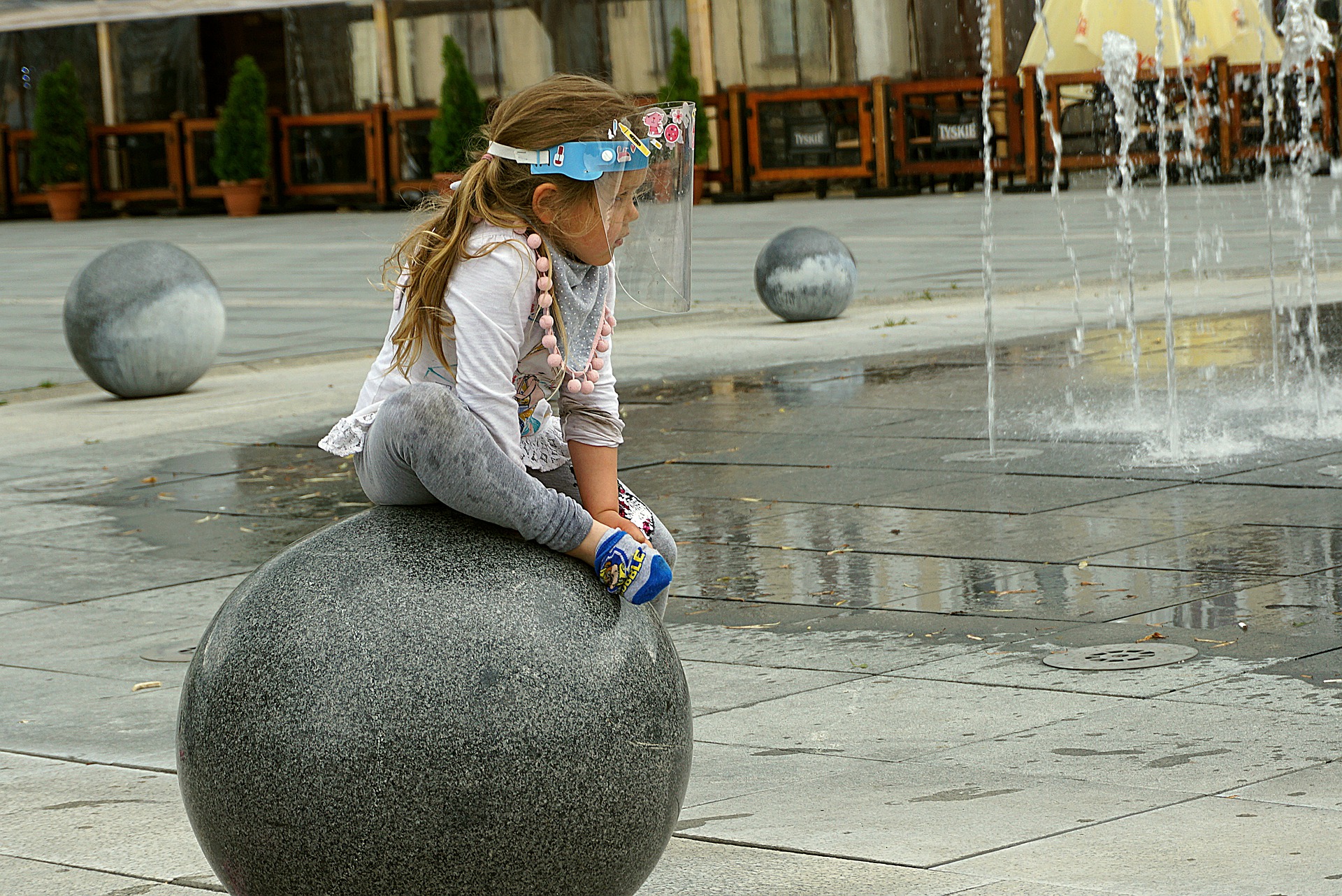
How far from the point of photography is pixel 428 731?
3320mm

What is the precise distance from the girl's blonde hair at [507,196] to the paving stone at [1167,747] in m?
1.65

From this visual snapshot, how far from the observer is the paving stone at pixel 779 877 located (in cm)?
Result: 370

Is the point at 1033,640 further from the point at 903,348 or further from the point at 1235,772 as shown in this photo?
the point at 903,348

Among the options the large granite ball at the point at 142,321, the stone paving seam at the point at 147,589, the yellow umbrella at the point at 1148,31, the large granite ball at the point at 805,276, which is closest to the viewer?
the stone paving seam at the point at 147,589

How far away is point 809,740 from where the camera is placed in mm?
4840

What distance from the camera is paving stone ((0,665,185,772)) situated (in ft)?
16.6

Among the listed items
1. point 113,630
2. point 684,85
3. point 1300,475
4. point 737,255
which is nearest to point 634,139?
point 113,630

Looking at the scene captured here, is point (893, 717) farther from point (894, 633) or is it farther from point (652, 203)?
point (652, 203)

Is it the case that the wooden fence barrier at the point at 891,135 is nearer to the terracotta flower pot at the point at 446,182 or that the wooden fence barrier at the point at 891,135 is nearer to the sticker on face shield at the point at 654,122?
the terracotta flower pot at the point at 446,182

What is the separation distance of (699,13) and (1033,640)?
27.1 m

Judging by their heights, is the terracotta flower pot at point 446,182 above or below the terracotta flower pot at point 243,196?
below

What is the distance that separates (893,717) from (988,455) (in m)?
4.25

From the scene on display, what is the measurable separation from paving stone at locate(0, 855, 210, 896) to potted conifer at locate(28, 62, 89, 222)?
3279 centimetres

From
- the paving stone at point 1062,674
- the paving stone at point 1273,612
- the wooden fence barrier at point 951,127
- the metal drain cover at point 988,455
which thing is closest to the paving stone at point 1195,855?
the paving stone at point 1062,674
